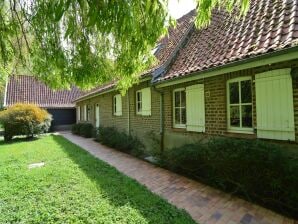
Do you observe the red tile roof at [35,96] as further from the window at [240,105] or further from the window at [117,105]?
the window at [240,105]

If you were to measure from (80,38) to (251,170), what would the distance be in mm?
4193

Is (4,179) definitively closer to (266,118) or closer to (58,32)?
(58,32)

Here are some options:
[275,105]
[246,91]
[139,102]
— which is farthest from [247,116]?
[139,102]

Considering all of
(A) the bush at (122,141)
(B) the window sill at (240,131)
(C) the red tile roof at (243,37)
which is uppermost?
(C) the red tile roof at (243,37)

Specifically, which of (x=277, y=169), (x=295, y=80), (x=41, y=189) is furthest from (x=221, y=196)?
(x=41, y=189)

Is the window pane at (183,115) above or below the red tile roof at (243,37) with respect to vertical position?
below

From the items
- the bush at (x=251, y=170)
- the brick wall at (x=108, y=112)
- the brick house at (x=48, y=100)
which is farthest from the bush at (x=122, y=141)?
the brick house at (x=48, y=100)

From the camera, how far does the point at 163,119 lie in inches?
364

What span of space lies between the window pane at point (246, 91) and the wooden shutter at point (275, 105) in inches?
13.9

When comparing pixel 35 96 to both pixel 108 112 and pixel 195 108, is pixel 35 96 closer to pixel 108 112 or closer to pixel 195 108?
pixel 108 112

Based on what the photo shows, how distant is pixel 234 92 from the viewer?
20.9ft

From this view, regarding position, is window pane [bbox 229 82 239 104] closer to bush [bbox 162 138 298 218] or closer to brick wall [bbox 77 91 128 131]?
bush [bbox 162 138 298 218]

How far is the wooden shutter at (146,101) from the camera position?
10.2m

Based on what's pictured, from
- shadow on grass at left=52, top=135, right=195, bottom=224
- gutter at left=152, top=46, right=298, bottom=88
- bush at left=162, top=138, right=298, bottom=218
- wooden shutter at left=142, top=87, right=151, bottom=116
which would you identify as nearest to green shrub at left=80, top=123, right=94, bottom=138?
wooden shutter at left=142, top=87, right=151, bottom=116
